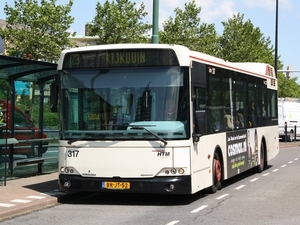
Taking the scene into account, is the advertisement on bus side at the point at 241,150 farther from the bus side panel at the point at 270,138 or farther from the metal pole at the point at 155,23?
the metal pole at the point at 155,23

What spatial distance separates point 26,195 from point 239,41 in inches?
1299

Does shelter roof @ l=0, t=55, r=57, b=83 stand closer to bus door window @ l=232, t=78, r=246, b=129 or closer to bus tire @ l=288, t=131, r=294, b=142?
bus door window @ l=232, t=78, r=246, b=129

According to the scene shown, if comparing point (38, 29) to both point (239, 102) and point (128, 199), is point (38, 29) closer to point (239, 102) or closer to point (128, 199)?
point (239, 102)

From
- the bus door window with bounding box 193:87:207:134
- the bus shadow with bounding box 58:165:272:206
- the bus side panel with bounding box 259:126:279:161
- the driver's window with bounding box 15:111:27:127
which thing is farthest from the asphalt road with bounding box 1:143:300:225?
the bus side panel with bounding box 259:126:279:161

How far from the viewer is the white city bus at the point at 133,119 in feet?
36.2

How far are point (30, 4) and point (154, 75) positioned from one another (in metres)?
23.6

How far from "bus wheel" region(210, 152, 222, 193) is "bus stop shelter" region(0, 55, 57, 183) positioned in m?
4.60

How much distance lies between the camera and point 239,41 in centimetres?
4338

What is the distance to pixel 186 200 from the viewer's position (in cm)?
1223

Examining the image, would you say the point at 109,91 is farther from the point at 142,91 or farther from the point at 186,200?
the point at 186,200

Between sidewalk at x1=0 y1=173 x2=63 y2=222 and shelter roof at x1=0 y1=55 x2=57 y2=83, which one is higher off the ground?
shelter roof at x1=0 y1=55 x2=57 y2=83

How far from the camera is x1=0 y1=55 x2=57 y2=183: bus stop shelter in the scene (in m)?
14.0

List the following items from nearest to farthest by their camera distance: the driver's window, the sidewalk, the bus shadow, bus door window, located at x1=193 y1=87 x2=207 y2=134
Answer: the sidewalk < bus door window, located at x1=193 y1=87 x2=207 y2=134 < the bus shadow < the driver's window

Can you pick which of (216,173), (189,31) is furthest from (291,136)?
(216,173)
